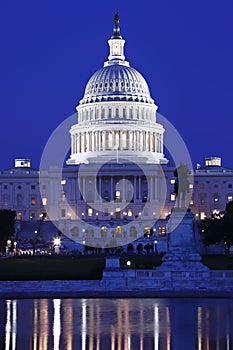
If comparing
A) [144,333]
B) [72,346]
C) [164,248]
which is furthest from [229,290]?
[164,248]

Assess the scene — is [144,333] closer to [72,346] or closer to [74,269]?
[72,346]

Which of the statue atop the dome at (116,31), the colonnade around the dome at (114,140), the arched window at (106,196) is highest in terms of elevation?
the statue atop the dome at (116,31)

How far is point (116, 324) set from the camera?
150ft

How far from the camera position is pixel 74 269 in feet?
236

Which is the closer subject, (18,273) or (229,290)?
(229,290)

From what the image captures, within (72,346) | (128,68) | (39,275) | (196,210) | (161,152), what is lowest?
(72,346)

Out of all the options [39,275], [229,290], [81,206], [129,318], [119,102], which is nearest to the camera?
[129,318]

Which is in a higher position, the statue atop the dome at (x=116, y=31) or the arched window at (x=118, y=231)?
the statue atop the dome at (x=116, y=31)

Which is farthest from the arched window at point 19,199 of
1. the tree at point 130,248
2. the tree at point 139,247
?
the tree at point 139,247

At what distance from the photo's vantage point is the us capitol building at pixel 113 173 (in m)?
169

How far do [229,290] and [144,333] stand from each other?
18.6m

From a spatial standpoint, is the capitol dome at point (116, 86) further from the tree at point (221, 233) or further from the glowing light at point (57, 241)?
the tree at point (221, 233)

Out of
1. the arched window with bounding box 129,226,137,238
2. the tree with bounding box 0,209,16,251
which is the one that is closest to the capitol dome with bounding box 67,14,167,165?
the arched window with bounding box 129,226,137,238

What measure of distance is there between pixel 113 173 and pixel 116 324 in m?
125
